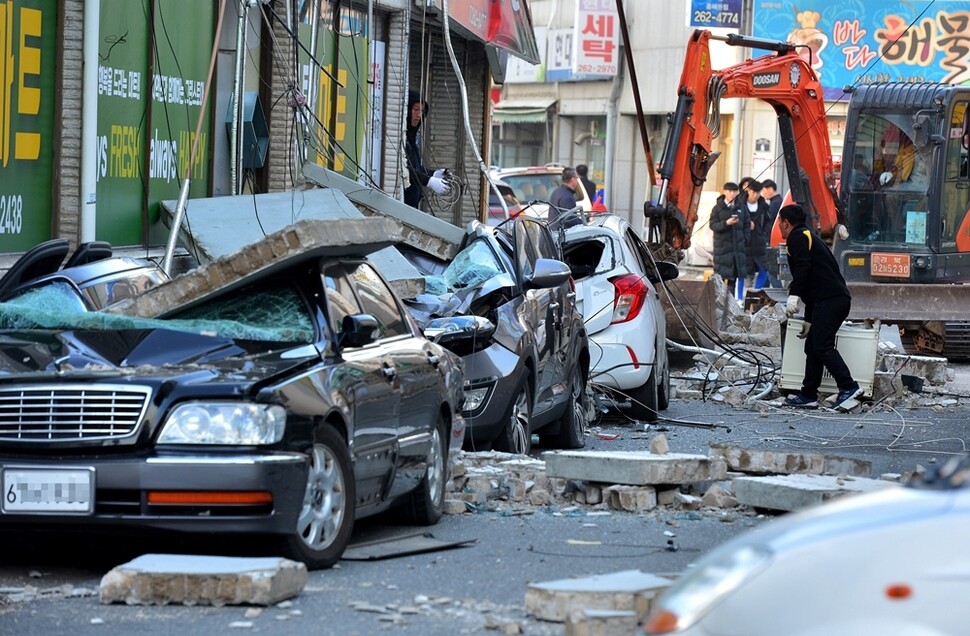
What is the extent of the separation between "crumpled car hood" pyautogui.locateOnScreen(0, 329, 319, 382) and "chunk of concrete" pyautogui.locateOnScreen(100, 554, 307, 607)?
2.84 feet

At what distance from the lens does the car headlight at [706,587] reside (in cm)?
426

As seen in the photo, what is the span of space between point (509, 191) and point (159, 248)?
56.9ft

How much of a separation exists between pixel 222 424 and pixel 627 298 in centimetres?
814

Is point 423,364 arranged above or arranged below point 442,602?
above

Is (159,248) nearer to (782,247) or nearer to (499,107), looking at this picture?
(782,247)

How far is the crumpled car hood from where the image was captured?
24.3 ft

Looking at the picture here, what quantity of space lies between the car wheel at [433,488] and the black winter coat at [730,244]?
20.3 m

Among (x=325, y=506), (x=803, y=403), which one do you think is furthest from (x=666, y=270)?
(x=325, y=506)

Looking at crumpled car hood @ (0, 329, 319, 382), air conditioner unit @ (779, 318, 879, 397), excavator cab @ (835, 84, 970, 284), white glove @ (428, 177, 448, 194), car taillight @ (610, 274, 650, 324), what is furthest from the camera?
excavator cab @ (835, 84, 970, 284)

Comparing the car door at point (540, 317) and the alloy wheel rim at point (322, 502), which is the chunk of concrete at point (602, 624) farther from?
the car door at point (540, 317)

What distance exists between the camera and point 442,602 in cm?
698

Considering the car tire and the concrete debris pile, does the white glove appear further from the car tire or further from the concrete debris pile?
the car tire

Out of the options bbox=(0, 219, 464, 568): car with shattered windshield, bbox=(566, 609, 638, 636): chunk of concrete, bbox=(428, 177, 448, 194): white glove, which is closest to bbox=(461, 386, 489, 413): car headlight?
bbox=(0, 219, 464, 568): car with shattered windshield

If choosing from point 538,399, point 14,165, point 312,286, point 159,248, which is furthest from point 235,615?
point 159,248
